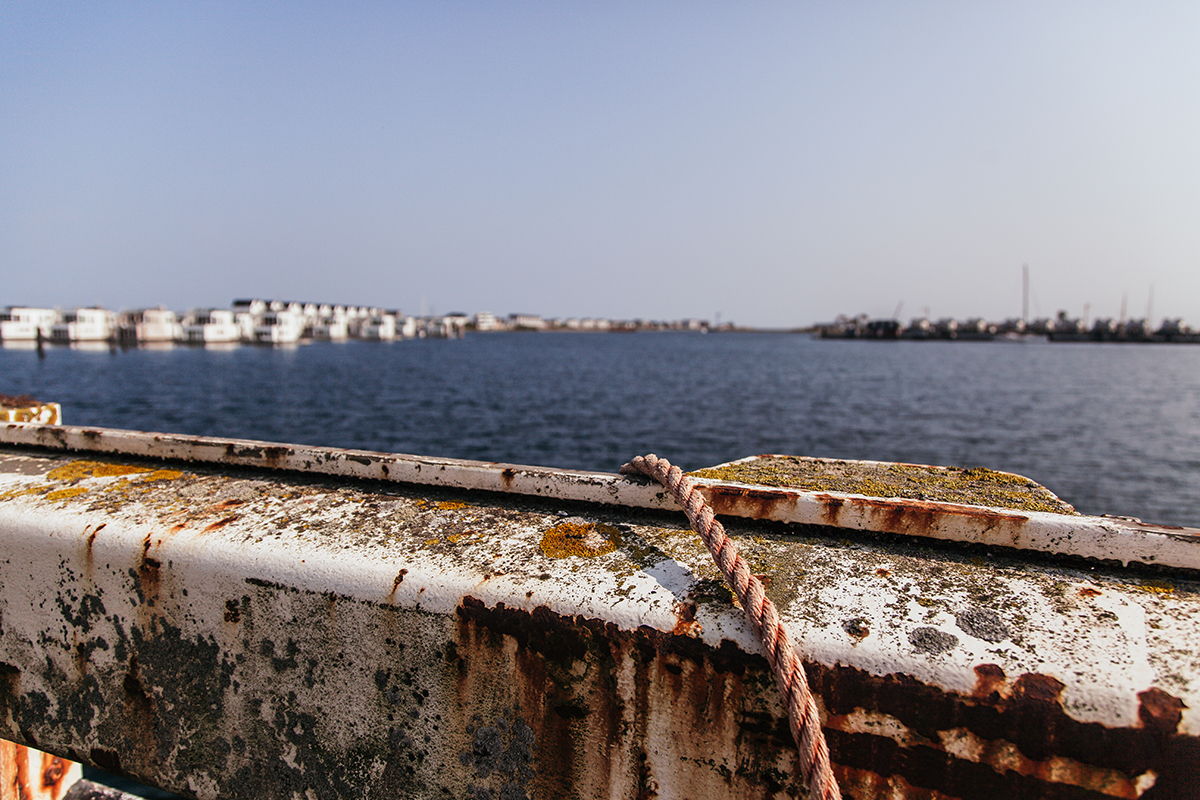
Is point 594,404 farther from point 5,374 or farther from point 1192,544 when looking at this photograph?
point 5,374

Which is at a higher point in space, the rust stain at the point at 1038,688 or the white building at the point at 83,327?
the white building at the point at 83,327

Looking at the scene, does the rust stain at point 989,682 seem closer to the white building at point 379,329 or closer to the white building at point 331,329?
the white building at point 331,329

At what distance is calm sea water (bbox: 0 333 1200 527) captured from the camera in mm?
18391

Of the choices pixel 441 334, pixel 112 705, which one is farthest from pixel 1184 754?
pixel 441 334

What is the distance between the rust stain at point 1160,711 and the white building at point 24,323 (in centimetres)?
12081

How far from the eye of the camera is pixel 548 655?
132cm

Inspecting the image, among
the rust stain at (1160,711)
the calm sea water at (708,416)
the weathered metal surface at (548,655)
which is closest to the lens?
the rust stain at (1160,711)

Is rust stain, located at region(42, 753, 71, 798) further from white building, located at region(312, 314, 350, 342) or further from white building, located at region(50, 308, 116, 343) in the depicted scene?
white building, located at region(312, 314, 350, 342)

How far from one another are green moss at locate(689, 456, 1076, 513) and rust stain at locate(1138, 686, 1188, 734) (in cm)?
94

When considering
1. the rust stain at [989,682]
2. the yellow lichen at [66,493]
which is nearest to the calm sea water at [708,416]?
the yellow lichen at [66,493]

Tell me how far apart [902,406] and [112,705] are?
3310 centimetres

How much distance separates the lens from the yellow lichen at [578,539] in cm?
158

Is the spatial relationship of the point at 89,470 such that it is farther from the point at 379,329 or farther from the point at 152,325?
the point at 379,329

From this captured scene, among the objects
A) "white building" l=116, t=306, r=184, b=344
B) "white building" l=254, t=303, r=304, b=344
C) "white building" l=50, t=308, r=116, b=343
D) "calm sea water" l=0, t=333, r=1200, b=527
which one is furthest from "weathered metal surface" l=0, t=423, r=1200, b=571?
"white building" l=50, t=308, r=116, b=343
